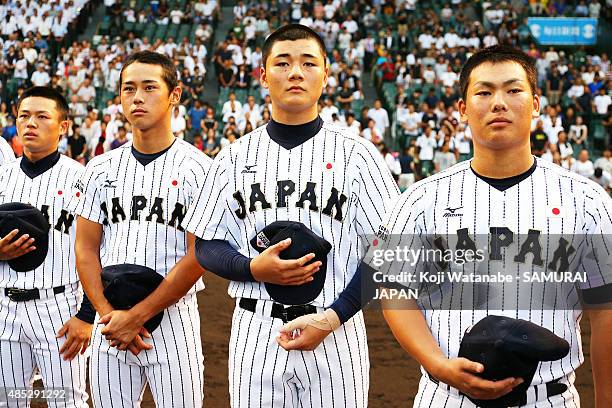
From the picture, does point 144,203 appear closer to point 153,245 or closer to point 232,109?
point 153,245

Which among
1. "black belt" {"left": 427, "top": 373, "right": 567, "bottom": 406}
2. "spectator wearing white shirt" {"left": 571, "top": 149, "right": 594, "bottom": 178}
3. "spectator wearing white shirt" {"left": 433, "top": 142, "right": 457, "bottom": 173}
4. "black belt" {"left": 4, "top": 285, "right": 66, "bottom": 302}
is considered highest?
"spectator wearing white shirt" {"left": 433, "top": 142, "right": 457, "bottom": 173}

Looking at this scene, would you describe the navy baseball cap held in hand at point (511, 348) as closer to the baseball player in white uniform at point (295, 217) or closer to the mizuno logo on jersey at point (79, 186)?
the baseball player in white uniform at point (295, 217)

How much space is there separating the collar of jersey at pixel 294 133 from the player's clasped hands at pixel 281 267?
485mm

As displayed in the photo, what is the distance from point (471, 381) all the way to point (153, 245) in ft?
5.80

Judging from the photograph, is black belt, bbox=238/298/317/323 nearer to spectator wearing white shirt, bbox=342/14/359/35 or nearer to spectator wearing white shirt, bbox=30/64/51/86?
spectator wearing white shirt, bbox=30/64/51/86

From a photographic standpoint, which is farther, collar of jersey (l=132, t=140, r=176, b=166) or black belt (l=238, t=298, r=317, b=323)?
collar of jersey (l=132, t=140, r=176, b=166)

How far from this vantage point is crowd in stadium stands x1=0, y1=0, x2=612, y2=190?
16000 millimetres

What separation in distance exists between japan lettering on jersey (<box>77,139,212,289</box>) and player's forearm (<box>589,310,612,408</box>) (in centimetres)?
190

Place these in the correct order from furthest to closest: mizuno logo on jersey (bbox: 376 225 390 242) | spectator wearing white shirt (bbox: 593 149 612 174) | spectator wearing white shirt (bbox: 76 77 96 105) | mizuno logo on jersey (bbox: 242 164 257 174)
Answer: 1. spectator wearing white shirt (bbox: 76 77 96 105)
2. spectator wearing white shirt (bbox: 593 149 612 174)
3. mizuno logo on jersey (bbox: 242 164 257 174)
4. mizuno logo on jersey (bbox: 376 225 390 242)

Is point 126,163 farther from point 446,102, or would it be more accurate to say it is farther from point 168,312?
point 446,102

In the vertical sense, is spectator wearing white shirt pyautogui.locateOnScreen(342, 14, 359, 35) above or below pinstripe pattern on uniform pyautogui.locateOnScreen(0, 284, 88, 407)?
above

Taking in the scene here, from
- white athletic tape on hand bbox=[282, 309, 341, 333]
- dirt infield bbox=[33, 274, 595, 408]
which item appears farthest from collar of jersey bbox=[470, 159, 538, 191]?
dirt infield bbox=[33, 274, 595, 408]

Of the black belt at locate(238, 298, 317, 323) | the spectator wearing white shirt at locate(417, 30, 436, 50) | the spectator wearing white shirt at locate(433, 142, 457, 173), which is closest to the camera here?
the black belt at locate(238, 298, 317, 323)

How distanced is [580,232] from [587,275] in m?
0.16
